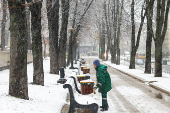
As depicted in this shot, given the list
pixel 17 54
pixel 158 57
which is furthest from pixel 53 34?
pixel 17 54

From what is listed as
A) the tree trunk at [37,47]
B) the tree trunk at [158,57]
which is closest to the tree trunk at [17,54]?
the tree trunk at [37,47]

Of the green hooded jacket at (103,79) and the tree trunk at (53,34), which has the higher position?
the tree trunk at (53,34)

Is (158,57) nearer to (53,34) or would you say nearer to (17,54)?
(53,34)

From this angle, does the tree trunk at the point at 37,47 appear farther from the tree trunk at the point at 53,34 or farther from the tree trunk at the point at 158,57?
the tree trunk at the point at 158,57

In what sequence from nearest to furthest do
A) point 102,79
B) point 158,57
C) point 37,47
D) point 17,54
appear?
point 17,54 → point 102,79 → point 37,47 → point 158,57

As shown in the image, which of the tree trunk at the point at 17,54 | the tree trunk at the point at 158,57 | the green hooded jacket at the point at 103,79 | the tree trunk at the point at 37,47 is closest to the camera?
the tree trunk at the point at 17,54

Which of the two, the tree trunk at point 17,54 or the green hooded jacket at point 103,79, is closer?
the tree trunk at point 17,54

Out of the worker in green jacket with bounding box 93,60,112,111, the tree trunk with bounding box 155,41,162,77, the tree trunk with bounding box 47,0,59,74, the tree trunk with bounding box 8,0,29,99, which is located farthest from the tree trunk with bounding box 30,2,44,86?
the tree trunk with bounding box 155,41,162,77

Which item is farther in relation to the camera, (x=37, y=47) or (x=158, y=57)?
(x=158, y=57)

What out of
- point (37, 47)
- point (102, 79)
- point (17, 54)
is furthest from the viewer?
point (37, 47)

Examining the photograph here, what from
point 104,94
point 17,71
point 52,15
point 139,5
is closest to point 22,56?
point 17,71

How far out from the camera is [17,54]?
23.2ft

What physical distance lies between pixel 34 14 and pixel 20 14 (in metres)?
3.56

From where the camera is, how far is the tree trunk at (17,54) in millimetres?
7023
